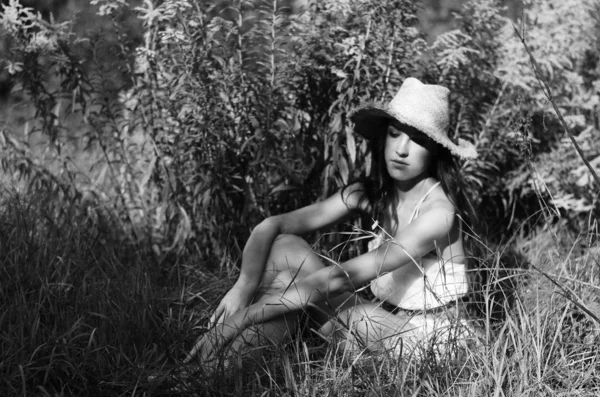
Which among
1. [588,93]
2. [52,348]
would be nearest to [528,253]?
[588,93]

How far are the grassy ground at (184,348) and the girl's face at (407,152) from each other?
654 millimetres

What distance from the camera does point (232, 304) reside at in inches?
128

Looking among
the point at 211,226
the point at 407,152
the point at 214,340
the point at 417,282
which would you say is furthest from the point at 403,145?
the point at 211,226

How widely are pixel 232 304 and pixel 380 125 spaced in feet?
3.37

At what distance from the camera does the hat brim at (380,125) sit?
127 inches

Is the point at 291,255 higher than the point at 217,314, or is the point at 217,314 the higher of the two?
the point at 291,255

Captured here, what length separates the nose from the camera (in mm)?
3303

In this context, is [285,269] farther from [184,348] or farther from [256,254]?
[184,348]

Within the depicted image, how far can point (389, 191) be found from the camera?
141 inches

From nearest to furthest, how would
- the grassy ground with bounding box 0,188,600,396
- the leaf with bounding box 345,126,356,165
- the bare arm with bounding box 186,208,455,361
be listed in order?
the grassy ground with bounding box 0,188,600,396 < the bare arm with bounding box 186,208,455,361 < the leaf with bounding box 345,126,356,165

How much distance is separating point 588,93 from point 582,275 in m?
1.76

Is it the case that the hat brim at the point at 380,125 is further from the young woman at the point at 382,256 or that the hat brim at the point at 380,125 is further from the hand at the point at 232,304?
the hand at the point at 232,304

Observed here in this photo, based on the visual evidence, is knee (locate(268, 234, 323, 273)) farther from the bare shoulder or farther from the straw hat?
the straw hat

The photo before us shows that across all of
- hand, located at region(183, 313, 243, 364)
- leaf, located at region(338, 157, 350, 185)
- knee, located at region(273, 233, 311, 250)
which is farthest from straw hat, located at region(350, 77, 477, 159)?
hand, located at region(183, 313, 243, 364)
